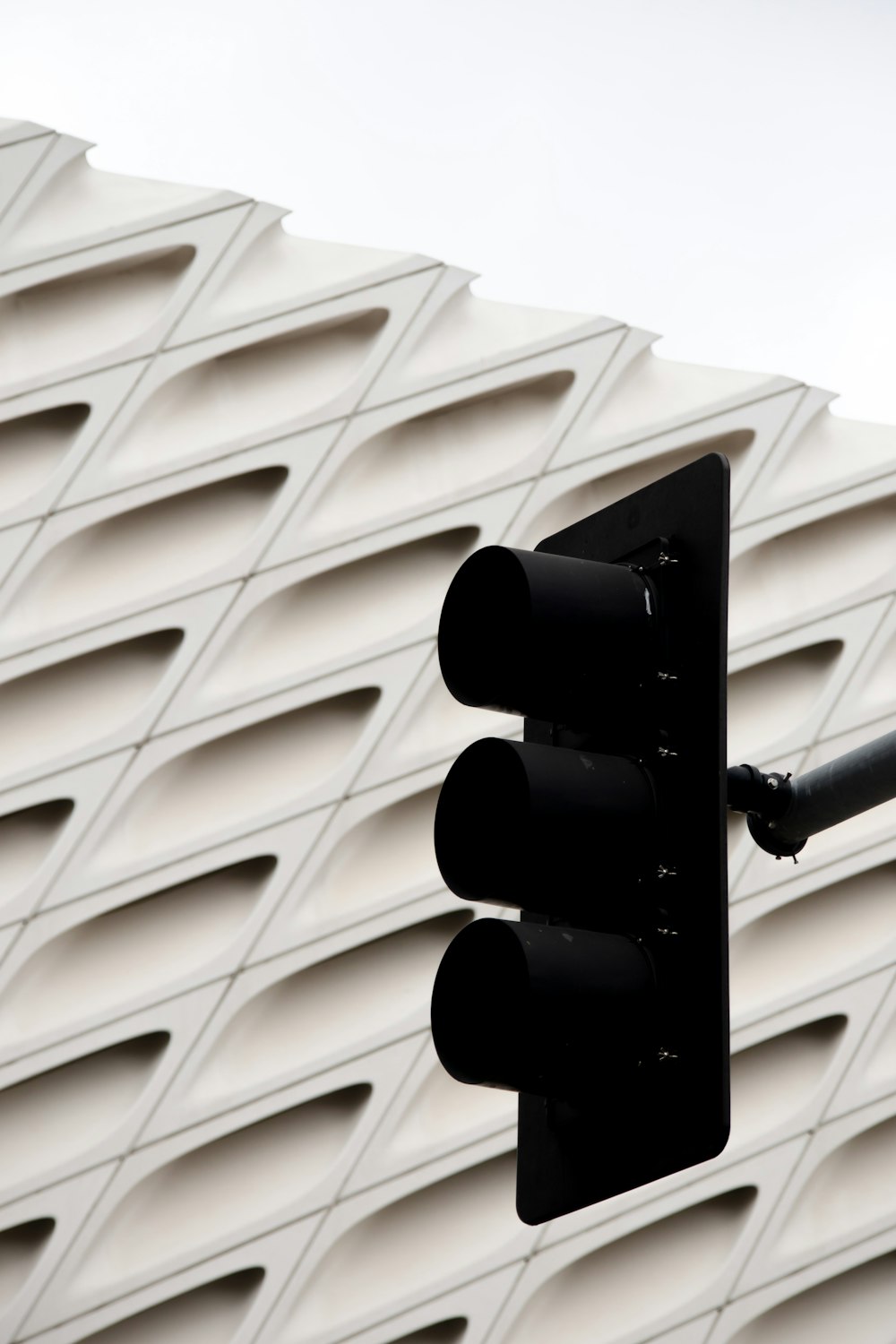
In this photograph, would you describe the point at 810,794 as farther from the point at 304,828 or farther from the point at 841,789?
the point at 304,828

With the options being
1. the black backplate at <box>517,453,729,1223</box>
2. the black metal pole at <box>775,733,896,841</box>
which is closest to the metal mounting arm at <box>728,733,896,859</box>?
the black metal pole at <box>775,733,896,841</box>

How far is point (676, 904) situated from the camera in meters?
1.73

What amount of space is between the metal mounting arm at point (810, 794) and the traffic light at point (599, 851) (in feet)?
0.78

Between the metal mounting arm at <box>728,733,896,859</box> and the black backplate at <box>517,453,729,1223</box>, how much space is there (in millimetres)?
219

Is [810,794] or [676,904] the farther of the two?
[810,794]

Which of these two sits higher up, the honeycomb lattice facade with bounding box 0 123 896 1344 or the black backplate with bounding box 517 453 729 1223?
the honeycomb lattice facade with bounding box 0 123 896 1344

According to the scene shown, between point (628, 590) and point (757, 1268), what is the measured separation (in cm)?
1142

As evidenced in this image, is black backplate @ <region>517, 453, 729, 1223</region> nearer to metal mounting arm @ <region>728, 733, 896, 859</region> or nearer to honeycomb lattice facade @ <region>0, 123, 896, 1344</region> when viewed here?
metal mounting arm @ <region>728, 733, 896, 859</region>

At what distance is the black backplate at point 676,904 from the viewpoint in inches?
65.1

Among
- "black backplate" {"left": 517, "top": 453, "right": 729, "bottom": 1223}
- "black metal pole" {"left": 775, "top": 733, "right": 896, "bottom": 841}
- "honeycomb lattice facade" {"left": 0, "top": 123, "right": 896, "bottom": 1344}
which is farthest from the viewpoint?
"honeycomb lattice facade" {"left": 0, "top": 123, "right": 896, "bottom": 1344}

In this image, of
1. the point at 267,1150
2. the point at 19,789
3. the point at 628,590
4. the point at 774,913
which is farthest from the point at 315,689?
the point at 628,590

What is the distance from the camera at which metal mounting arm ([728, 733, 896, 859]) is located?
1940 millimetres

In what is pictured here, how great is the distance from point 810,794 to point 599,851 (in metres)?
0.40

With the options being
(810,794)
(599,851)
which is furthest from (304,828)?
(599,851)
